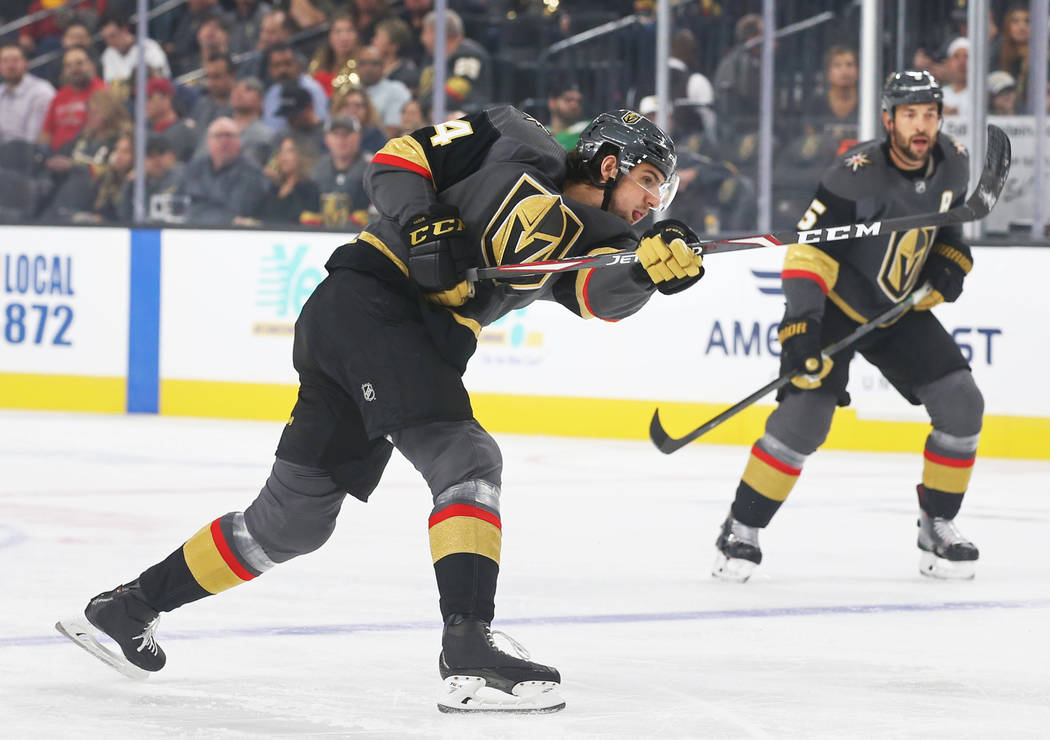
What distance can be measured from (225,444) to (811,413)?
10.1 feet

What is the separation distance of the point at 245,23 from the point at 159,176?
103 cm

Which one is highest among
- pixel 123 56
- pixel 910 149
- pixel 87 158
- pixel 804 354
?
pixel 123 56

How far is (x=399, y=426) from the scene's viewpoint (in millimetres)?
2734

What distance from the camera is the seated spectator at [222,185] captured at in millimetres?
7797

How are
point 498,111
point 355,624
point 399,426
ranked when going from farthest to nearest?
point 355,624 < point 498,111 < point 399,426

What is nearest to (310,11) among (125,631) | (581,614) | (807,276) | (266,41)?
(266,41)

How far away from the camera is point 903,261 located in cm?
420

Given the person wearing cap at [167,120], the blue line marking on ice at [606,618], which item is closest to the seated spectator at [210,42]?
the person wearing cap at [167,120]

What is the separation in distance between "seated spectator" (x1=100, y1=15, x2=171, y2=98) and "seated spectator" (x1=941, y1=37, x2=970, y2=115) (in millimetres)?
3459

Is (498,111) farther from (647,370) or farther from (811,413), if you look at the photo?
(647,370)

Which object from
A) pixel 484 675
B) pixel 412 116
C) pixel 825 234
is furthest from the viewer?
pixel 412 116

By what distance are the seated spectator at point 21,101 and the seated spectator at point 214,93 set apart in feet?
2.64

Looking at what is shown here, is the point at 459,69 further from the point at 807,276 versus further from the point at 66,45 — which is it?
the point at 807,276

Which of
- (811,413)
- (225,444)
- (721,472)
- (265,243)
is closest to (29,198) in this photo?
(265,243)
